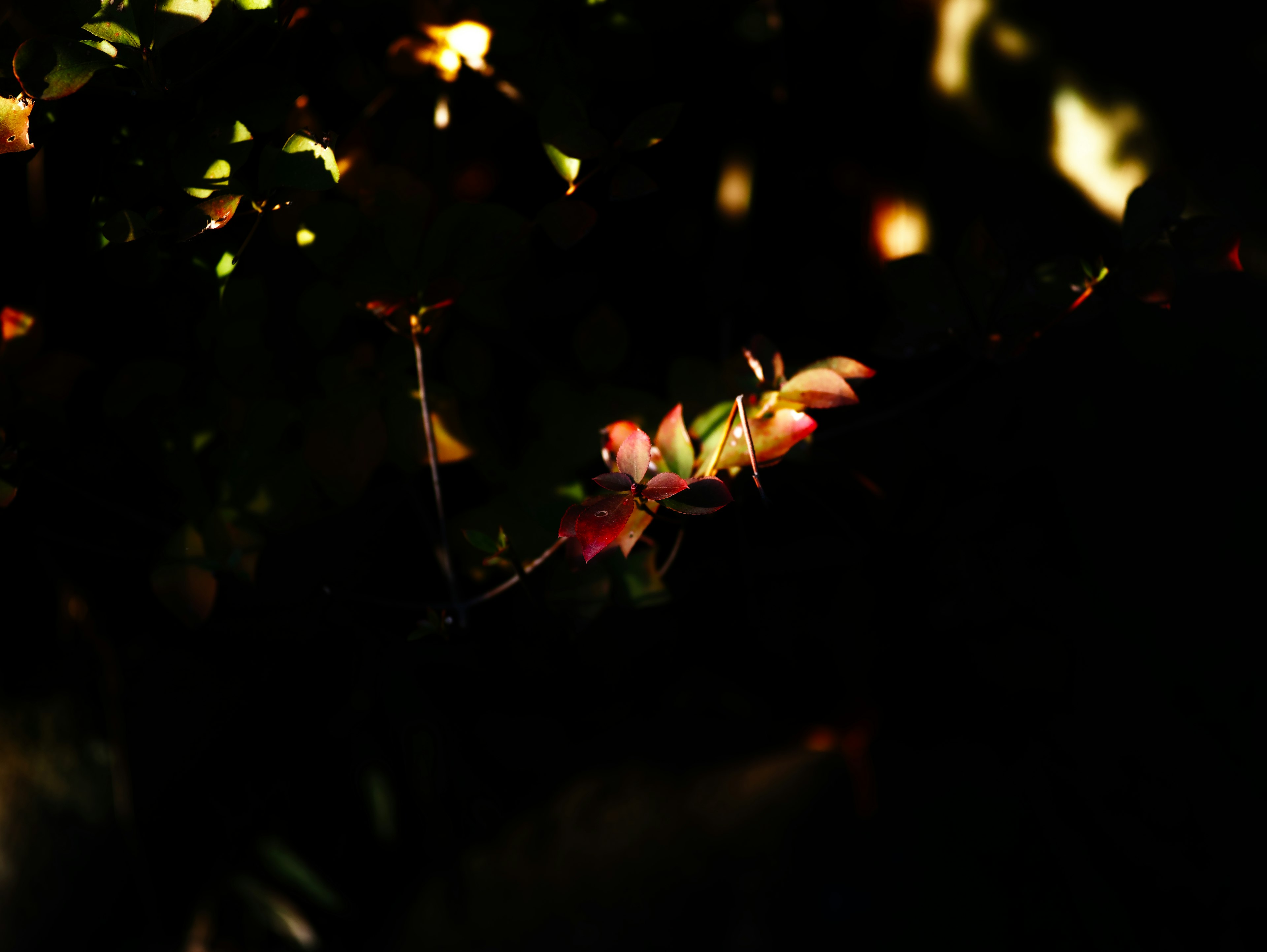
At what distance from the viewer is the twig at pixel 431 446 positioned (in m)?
0.69

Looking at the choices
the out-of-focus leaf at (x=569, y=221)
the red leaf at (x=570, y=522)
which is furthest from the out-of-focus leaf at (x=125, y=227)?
the red leaf at (x=570, y=522)

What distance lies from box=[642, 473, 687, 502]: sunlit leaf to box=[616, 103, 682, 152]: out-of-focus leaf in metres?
0.32

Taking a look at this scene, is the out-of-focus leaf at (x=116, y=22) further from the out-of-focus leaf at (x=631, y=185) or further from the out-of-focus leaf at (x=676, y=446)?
the out-of-focus leaf at (x=676, y=446)

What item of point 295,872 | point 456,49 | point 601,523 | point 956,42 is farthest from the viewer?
point 295,872

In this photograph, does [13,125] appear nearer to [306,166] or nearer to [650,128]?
[306,166]

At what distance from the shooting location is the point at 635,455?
0.53 meters

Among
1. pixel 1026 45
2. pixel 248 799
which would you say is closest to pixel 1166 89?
pixel 1026 45

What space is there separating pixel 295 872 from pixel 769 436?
3.92ft

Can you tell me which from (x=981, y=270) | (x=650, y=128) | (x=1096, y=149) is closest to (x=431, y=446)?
(x=650, y=128)

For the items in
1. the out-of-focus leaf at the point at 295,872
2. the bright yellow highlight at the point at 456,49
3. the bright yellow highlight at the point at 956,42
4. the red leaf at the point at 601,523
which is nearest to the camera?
the red leaf at the point at 601,523

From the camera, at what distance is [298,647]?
1.06m

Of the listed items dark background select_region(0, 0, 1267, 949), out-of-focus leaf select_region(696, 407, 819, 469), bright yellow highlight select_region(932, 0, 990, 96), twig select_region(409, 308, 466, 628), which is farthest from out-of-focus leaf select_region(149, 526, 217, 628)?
bright yellow highlight select_region(932, 0, 990, 96)

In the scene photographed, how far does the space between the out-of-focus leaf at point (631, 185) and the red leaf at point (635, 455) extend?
247 mm

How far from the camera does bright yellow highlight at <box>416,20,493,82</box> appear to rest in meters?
0.75
